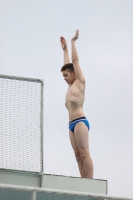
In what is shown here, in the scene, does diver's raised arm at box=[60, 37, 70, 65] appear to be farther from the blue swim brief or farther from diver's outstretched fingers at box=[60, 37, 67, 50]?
the blue swim brief

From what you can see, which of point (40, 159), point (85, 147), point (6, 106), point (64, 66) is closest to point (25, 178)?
point (40, 159)

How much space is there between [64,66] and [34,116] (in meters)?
1.78

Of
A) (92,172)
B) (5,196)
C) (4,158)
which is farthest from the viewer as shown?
(92,172)

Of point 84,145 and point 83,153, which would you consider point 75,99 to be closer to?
point 84,145

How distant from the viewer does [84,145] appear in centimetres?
1030

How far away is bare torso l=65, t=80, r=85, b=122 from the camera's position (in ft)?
34.2

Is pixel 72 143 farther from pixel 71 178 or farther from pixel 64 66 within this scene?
pixel 71 178

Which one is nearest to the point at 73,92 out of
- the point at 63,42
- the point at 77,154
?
the point at 77,154

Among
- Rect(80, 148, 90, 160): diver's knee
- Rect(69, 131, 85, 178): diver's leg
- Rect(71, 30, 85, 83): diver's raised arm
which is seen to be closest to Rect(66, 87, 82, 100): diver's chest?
Rect(71, 30, 85, 83): diver's raised arm

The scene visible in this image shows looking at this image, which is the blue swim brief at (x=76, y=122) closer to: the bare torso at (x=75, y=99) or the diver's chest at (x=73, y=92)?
the bare torso at (x=75, y=99)

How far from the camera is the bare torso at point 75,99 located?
34.2ft

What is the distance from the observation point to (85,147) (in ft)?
33.7

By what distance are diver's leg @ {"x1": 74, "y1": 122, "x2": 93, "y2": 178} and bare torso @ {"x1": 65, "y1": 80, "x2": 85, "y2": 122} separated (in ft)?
0.58

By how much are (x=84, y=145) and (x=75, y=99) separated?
684 mm
